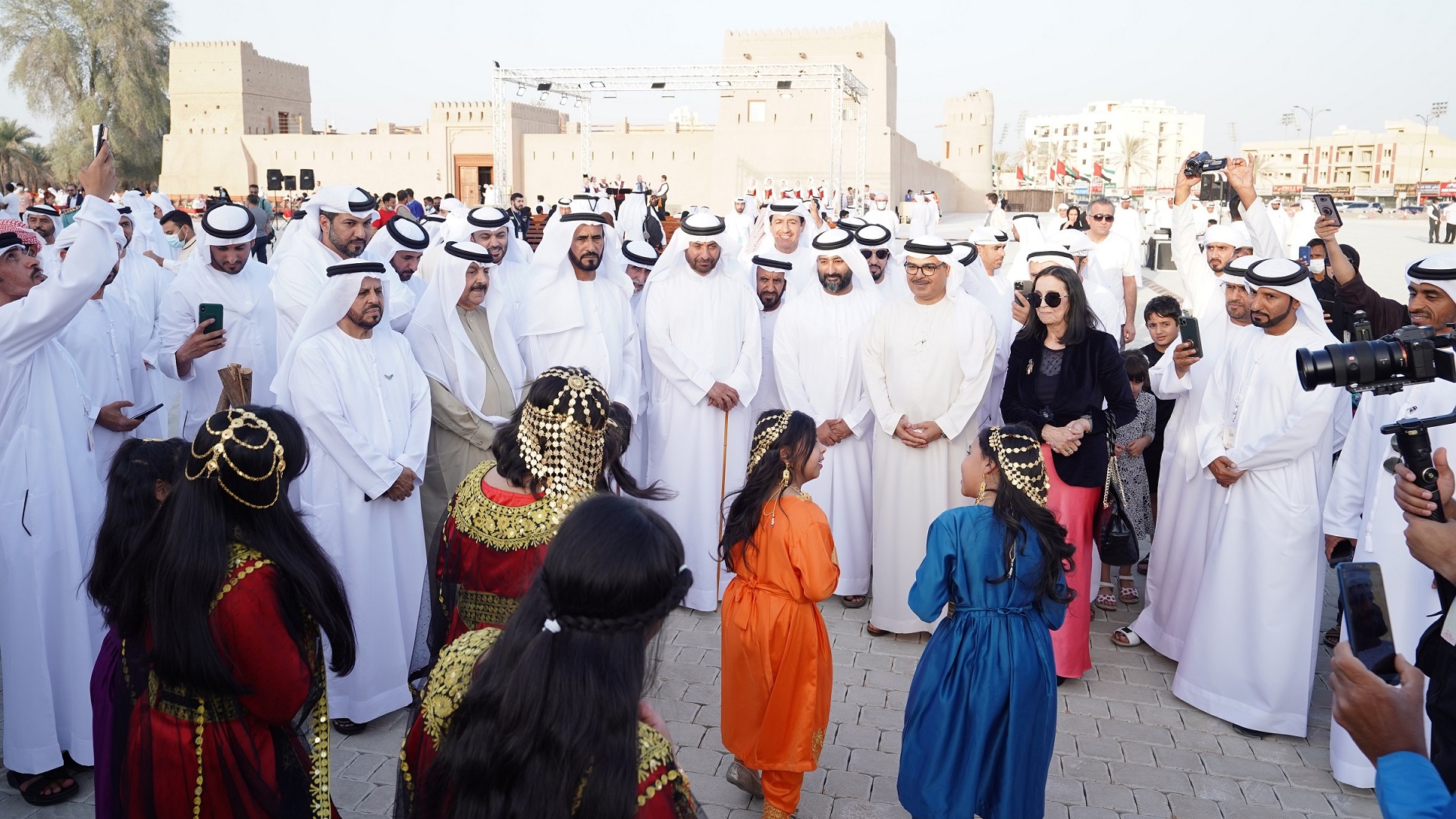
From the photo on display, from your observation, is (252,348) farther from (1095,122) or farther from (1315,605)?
(1095,122)

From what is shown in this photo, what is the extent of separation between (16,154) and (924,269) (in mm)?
43475

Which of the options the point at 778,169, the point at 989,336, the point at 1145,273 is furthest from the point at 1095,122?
the point at 989,336

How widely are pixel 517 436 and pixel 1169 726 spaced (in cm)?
295

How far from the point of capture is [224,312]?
522 centimetres

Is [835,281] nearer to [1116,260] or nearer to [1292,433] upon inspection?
[1292,433]

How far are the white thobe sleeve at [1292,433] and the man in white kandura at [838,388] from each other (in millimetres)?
1933

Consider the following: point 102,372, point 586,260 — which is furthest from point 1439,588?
point 102,372

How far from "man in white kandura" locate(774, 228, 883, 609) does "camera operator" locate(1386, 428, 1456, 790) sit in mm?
3100

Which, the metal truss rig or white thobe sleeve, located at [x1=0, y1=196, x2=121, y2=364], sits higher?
the metal truss rig

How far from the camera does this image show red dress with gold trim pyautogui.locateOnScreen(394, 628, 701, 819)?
5.30 feet

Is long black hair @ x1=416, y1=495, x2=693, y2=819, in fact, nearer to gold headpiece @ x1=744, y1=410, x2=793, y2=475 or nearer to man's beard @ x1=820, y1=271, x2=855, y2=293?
gold headpiece @ x1=744, y1=410, x2=793, y2=475

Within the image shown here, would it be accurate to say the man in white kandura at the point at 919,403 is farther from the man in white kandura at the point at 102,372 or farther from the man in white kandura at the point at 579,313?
the man in white kandura at the point at 102,372

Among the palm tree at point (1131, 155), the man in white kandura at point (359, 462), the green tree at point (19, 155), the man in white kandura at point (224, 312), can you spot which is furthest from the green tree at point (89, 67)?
the palm tree at point (1131, 155)

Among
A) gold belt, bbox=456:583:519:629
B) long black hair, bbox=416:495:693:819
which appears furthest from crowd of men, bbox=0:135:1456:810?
long black hair, bbox=416:495:693:819
